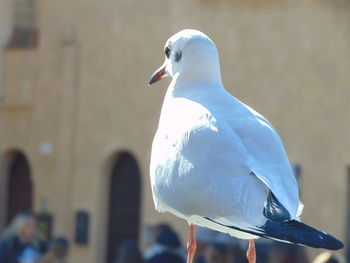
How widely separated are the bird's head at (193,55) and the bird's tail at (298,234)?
0.86 meters

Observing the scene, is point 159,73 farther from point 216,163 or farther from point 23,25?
point 23,25

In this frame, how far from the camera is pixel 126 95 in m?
20.0

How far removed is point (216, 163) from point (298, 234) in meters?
0.57

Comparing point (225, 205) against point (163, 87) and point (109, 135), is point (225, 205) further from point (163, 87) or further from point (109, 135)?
point (109, 135)

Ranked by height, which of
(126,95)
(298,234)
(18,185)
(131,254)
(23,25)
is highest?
(23,25)

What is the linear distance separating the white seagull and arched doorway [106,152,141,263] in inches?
583

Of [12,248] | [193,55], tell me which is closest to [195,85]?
[193,55]

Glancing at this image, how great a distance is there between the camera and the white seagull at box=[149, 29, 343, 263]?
4.73 m

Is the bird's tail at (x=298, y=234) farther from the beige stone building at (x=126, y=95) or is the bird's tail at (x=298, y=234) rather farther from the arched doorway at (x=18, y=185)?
the arched doorway at (x=18, y=185)

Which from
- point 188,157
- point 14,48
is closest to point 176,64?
point 188,157

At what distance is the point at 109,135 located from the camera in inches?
805

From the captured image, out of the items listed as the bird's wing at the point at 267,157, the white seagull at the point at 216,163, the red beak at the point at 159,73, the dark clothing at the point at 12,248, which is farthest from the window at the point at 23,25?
the bird's wing at the point at 267,157

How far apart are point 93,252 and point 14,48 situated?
3921 mm

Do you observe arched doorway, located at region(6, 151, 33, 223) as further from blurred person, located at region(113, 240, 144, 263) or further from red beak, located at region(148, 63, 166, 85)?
red beak, located at region(148, 63, 166, 85)
